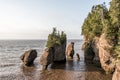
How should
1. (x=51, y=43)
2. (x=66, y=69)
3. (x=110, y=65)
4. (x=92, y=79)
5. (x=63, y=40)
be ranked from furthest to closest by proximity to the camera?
(x=63, y=40), (x=51, y=43), (x=66, y=69), (x=110, y=65), (x=92, y=79)

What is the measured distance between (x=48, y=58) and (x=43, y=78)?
318 inches

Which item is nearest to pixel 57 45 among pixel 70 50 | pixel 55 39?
pixel 55 39

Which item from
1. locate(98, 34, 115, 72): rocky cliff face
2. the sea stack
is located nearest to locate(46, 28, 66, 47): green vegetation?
the sea stack

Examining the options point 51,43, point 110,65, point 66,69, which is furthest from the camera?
point 51,43

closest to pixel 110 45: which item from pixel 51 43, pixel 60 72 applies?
pixel 60 72

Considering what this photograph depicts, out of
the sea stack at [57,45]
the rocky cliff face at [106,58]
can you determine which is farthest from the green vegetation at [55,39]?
the rocky cliff face at [106,58]

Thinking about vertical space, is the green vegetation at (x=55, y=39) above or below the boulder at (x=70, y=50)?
above

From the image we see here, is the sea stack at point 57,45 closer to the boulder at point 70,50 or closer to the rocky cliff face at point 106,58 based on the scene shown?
the boulder at point 70,50

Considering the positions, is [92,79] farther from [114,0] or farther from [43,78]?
[114,0]

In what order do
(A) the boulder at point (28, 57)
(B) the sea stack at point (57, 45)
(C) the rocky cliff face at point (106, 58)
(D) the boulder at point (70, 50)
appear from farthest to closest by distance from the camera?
(D) the boulder at point (70, 50) < (B) the sea stack at point (57, 45) < (A) the boulder at point (28, 57) < (C) the rocky cliff face at point (106, 58)

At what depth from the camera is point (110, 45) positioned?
3819 centimetres

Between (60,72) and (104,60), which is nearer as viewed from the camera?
(104,60)

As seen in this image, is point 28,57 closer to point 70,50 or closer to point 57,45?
point 57,45

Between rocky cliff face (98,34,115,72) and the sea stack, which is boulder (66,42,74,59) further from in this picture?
rocky cliff face (98,34,115,72)
